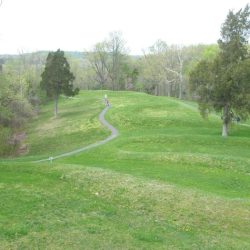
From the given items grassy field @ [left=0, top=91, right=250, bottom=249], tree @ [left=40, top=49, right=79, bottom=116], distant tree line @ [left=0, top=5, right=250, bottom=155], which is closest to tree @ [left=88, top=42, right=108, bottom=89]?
distant tree line @ [left=0, top=5, right=250, bottom=155]

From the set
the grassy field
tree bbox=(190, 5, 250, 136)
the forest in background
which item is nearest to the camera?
the grassy field

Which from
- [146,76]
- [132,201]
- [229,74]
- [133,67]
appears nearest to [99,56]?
[146,76]

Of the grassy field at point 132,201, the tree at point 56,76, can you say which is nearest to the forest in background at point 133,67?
the tree at point 56,76

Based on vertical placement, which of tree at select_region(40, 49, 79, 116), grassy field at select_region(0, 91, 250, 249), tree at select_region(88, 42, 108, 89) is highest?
tree at select_region(88, 42, 108, 89)

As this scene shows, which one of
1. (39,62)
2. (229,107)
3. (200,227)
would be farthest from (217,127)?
(39,62)

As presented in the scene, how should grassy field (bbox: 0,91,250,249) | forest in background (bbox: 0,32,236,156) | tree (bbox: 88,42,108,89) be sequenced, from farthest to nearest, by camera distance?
tree (bbox: 88,42,108,89), forest in background (bbox: 0,32,236,156), grassy field (bbox: 0,91,250,249)

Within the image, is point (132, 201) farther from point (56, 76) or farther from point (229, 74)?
point (56, 76)

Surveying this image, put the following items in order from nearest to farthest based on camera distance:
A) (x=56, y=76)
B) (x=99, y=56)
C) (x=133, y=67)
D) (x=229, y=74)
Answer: (x=229, y=74), (x=56, y=76), (x=99, y=56), (x=133, y=67)

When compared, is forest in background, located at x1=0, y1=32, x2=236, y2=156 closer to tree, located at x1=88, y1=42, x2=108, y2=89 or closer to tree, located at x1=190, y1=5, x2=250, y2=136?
tree, located at x1=88, y1=42, x2=108, y2=89

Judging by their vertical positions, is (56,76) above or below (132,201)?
above

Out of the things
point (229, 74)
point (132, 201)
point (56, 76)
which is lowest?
point (132, 201)

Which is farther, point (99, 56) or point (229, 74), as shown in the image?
point (99, 56)

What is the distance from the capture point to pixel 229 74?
35.0m

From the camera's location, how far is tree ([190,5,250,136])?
113 ft
